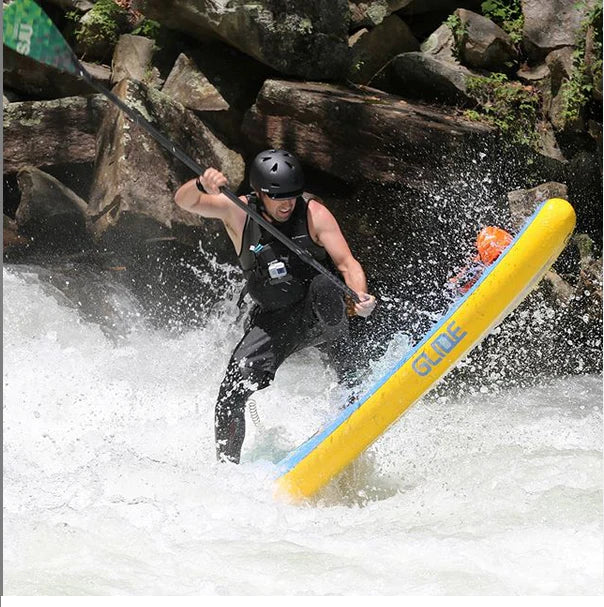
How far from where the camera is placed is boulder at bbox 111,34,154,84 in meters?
7.71

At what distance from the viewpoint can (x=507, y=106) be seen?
7.19 m

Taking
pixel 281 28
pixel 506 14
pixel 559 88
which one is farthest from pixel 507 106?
pixel 281 28

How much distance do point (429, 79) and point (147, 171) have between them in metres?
2.35

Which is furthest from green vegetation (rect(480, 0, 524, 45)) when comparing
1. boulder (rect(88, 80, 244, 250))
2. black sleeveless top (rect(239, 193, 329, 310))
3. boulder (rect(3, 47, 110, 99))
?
black sleeveless top (rect(239, 193, 329, 310))

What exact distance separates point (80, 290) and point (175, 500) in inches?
145

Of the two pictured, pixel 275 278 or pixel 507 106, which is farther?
pixel 507 106

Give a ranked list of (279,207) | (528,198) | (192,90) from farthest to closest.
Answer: (192,90) < (528,198) < (279,207)

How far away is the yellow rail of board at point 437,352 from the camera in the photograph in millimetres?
3902

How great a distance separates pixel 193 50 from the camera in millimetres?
7680

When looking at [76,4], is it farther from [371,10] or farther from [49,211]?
[371,10]

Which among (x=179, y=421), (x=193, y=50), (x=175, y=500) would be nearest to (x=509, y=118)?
(x=193, y=50)

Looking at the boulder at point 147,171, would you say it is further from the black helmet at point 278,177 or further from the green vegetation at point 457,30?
the black helmet at point 278,177

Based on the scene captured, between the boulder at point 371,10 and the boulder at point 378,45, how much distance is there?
5 cm

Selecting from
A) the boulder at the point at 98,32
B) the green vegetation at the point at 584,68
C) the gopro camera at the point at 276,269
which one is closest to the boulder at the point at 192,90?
the boulder at the point at 98,32
